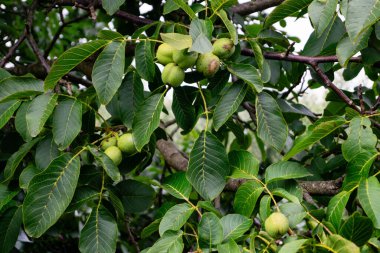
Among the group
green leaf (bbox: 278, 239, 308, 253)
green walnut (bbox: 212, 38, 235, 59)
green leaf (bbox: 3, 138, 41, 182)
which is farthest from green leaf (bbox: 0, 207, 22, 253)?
green leaf (bbox: 278, 239, 308, 253)

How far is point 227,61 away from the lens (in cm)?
129

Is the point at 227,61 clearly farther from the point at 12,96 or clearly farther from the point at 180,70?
the point at 12,96

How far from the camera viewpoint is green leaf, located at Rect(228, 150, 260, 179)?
1258mm

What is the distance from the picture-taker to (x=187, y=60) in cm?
122

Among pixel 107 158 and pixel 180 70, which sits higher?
pixel 180 70

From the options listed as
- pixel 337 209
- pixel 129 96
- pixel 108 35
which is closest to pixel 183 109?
pixel 129 96

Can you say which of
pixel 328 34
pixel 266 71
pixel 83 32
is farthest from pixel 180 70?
pixel 83 32

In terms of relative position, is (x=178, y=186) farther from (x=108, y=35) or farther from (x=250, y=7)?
(x=250, y=7)

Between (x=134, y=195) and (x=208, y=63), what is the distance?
47cm

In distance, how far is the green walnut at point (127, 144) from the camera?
4.40ft

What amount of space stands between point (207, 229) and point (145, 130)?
0.29m

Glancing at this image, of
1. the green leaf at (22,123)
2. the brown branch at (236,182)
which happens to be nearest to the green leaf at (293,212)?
the brown branch at (236,182)

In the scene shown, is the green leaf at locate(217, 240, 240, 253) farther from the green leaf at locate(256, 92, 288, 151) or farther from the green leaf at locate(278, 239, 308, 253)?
the green leaf at locate(256, 92, 288, 151)

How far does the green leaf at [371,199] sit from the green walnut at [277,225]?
15 cm
